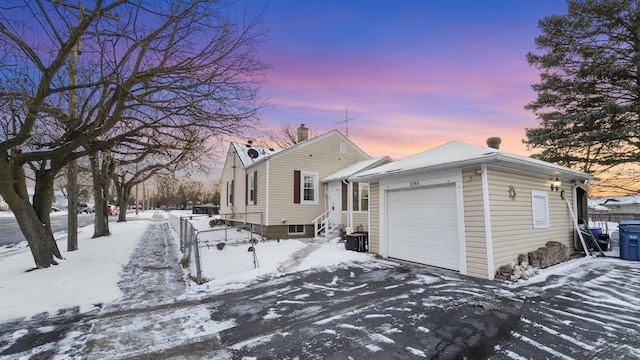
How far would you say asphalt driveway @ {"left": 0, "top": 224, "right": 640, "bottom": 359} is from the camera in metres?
3.46

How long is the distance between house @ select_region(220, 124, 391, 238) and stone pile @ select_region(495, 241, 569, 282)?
5.97 meters

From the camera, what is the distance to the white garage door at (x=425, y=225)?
740 centimetres

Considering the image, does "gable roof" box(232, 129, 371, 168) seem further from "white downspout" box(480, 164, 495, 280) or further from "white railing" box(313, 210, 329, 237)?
"white downspout" box(480, 164, 495, 280)

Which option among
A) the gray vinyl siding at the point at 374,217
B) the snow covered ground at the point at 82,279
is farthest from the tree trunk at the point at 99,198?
the gray vinyl siding at the point at 374,217

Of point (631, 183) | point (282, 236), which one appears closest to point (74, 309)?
point (282, 236)

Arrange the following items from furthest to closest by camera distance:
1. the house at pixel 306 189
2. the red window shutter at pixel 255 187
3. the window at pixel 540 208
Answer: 1. the red window shutter at pixel 255 187
2. the house at pixel 306 189
3. the window at pixel 540 208

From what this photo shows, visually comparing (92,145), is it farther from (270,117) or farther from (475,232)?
(475,232)

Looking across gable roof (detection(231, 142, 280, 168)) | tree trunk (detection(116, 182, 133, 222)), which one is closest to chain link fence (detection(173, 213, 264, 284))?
gable roof (detection(231, 142, 280, 168))

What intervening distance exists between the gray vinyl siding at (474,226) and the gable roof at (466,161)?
0.41 metres

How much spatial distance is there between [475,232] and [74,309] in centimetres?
799

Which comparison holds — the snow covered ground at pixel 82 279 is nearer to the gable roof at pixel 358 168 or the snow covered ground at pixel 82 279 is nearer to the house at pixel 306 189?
the house at pixel 306 189

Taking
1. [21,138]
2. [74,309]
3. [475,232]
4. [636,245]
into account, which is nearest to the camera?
[74,309]

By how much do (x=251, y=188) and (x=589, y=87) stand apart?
53.8 feet

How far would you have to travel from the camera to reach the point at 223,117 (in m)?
7.09
